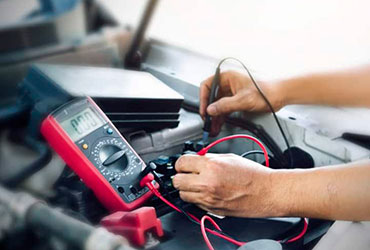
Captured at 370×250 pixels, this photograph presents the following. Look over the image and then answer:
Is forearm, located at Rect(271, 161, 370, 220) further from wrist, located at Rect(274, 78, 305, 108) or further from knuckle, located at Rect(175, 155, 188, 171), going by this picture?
wrist, located at Rect(274, 78, 305, 108)

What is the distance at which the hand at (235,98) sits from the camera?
3.23 feet

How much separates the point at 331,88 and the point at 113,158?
537mm

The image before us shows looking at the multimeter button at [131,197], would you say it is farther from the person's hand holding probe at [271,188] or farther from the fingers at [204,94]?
the fingers at [204,94]

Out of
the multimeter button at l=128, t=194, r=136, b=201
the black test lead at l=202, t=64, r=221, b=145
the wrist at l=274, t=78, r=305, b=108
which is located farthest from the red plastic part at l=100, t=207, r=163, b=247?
the wrist at l=274, t=78, r=305, b=108

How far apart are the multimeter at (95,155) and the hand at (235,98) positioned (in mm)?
283

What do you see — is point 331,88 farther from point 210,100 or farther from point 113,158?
point 113,158

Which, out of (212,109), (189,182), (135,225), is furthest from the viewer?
(212,109)

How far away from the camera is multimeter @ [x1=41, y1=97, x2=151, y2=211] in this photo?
28.0 inches

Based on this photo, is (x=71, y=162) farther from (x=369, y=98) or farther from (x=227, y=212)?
(x=369, y=98)

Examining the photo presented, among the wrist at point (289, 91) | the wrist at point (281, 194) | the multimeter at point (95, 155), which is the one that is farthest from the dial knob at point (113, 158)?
the wrist at point (289, 91)

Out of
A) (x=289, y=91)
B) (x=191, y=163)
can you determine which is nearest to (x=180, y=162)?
(x=191, y=163)

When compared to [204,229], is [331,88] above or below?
above

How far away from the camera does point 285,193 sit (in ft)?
2.33

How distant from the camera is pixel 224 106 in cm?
98
